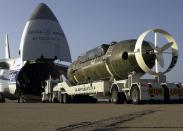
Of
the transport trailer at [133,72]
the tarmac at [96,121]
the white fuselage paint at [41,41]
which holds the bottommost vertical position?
the tarmac at [96,121]

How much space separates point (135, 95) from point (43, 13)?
1080 inches

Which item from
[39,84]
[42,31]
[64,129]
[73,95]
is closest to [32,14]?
[42,31]

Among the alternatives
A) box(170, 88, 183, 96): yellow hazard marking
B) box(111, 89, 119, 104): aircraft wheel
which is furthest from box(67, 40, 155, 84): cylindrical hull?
box(170, 88, 183, 96): yellow hazard marking

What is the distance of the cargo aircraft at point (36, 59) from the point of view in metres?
39.8

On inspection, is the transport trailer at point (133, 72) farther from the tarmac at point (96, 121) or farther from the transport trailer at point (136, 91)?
the tarmac at point (96, 121)

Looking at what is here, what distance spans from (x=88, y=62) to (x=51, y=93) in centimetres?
870

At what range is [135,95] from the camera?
21766 millimetres

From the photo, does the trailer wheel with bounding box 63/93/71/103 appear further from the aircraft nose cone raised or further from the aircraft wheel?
the aircraft nose cone raised

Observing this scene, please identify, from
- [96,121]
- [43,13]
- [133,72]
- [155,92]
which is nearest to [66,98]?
[133,72]

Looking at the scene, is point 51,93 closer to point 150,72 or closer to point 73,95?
point 73,95

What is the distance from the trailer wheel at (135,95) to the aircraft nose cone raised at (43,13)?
2599 cm

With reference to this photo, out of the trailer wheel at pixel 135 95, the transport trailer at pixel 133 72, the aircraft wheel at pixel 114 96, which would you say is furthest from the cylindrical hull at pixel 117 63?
the trailer wheel at pixel 135 95

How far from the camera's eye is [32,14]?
46562mm

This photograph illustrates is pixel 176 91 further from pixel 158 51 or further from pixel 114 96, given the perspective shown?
pixel 114 96
